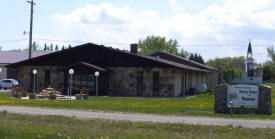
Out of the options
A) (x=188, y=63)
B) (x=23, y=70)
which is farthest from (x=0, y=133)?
(x=188, y=63)

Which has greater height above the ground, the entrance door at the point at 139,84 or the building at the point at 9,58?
the building at the point at 9,58

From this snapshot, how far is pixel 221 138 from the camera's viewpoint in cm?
1167

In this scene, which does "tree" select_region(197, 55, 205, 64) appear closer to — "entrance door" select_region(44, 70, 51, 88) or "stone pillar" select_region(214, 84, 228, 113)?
"entrance door" select_region(44, 70, 51, 88)

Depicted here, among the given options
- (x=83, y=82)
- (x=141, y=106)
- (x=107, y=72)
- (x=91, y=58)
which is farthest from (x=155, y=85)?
(x=141, y=106)

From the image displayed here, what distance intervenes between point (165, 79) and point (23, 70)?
1515 cm

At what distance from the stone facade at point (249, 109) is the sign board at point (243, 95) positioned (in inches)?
7.6

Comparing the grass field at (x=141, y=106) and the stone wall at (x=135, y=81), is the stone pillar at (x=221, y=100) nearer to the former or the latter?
the grass field at (x=141, y=106)

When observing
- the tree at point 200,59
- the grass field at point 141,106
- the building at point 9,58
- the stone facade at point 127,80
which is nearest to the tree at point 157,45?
the tree at point 200,59

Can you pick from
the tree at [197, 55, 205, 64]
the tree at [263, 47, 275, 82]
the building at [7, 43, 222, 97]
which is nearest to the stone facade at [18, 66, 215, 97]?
the building at [7, 43, 222, 97]

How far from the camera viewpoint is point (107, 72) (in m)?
39.8

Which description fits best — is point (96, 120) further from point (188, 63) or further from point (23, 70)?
point (188, 63)

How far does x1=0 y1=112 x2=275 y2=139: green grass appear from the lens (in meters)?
11.6

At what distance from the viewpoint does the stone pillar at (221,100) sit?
20.4 meters

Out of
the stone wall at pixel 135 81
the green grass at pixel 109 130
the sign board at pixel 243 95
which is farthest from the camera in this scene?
the stone wall at pixel 135 81
